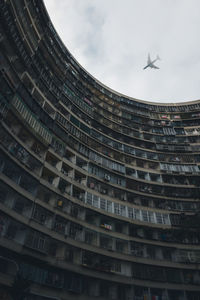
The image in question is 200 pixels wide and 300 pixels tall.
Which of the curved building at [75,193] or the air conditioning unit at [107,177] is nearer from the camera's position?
the curved building at [75,193]

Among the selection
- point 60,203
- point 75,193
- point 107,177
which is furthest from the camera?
point 107,177

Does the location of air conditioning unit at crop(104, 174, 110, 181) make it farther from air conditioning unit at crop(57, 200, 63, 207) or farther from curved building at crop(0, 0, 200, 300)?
air conditioning unit at crop(57, 200, 63, 207)

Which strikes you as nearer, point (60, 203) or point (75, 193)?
point (60, 203)

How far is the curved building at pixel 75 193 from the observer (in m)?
19.7

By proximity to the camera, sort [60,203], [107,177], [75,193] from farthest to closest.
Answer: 1. [107,177]
2. [75,193]
3. [60,203]

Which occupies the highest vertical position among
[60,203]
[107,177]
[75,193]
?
[107,177]

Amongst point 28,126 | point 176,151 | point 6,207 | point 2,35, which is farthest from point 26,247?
point 176,151

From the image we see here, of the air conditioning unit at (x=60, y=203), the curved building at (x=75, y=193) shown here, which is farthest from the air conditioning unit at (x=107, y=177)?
the air conditioning unit at (x=60, y=203)

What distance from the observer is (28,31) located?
28891mm

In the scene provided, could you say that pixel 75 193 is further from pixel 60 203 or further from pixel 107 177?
pixel 107 177

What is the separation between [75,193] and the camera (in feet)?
90.8

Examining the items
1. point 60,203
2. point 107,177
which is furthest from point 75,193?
point 107,177

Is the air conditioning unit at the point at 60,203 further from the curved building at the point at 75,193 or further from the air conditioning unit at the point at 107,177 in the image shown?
the air conditioning unit at the point at 107,177

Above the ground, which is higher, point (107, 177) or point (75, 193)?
point (107, 177)
